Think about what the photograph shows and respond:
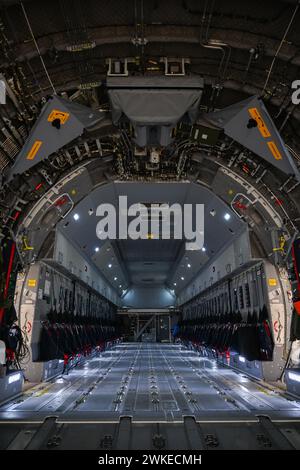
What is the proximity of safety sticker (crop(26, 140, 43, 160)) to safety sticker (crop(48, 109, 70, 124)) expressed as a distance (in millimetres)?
450

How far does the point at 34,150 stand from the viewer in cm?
588

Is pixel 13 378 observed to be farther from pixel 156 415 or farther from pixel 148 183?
pixel 148 183

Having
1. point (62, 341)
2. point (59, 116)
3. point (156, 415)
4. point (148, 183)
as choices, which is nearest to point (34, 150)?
point (59, 116)

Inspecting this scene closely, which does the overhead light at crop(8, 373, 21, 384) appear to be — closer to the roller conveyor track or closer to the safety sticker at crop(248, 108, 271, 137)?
the roller conveyor track

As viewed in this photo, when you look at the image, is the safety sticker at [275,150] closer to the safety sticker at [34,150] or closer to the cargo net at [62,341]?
→ the safety sticker at [34,150]

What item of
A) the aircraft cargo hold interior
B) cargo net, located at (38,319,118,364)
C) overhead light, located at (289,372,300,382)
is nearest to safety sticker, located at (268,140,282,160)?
the aircraft cargo hold interior

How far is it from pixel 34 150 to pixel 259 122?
3.98 m

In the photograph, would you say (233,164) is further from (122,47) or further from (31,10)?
(31,10)

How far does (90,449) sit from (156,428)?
95 centimetres

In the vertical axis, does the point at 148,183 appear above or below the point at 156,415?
above

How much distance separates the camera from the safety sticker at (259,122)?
18.9 ft

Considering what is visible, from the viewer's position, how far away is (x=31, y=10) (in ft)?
15.7

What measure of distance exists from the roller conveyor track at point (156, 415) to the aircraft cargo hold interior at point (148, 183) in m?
0.03

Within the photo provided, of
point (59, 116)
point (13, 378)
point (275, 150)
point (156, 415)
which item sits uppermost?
point (59, 116)
